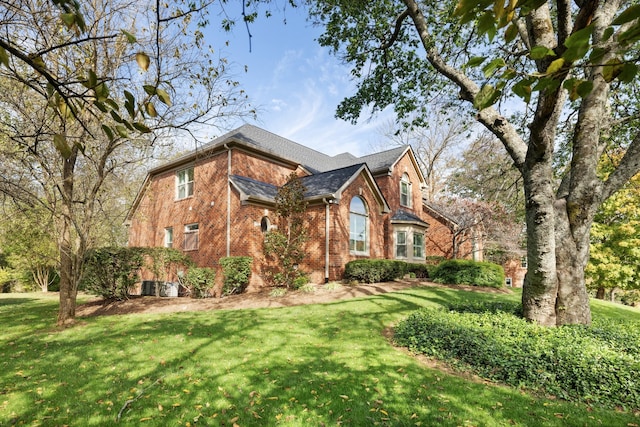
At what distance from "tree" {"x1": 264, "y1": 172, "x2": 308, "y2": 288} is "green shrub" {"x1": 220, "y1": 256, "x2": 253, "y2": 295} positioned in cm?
117

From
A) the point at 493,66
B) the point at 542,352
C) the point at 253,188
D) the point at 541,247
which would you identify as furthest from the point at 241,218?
the point at 493,66

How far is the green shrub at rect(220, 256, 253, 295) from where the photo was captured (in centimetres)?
1356

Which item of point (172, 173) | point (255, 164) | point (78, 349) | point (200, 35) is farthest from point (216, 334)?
point (172, 173)

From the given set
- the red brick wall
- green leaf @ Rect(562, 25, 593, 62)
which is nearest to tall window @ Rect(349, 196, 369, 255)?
the red brick wall

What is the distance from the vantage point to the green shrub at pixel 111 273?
11.9 metres

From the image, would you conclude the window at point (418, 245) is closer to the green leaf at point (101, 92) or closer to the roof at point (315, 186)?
the roof at point (315, 186)

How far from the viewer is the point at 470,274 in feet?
55.0

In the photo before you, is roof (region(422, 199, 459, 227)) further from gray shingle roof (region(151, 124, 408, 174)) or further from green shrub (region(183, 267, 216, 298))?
green shrub (region(183, 267, 216, 298))

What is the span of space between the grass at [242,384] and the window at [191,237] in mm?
8920

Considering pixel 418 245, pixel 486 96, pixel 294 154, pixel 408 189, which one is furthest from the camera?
pixel 408 189

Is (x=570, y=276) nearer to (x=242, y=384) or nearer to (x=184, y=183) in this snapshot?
(x=242, y=384)

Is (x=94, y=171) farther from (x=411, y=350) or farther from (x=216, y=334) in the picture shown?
(x=411, y=350)

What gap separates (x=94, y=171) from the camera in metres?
9.59

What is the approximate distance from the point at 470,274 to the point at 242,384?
14.8 meters
